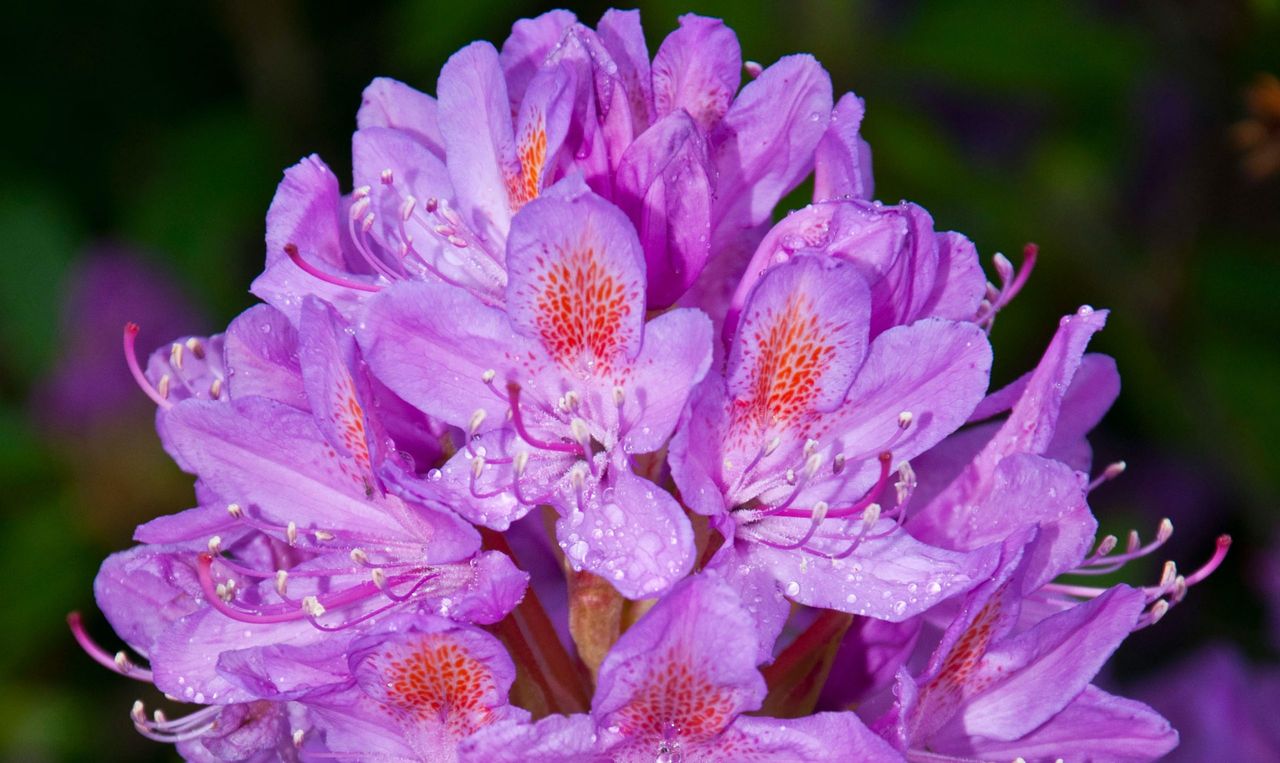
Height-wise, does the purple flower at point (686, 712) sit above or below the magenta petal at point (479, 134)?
below

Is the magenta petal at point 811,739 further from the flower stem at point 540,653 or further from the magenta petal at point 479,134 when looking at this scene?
the magenta petal at point 479,134

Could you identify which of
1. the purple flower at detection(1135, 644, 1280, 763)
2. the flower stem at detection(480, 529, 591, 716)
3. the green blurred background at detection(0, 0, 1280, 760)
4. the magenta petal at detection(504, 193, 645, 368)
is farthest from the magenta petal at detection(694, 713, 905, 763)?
the green blurred background at detection(0, 0, 1280, 760)

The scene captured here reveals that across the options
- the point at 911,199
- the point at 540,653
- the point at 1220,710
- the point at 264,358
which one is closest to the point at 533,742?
the point at 540,653

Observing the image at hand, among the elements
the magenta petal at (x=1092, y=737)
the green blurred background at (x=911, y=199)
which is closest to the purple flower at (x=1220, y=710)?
the green blurred background at (x=911, y=199)

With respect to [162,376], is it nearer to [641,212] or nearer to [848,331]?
[641,212]

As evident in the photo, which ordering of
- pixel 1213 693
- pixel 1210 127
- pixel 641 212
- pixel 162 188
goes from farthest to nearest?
pixel 162 188
pixel 1210 127
pixel 1213 693
pixel 641 212

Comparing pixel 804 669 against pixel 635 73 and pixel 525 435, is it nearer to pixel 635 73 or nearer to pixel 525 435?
pixel 525 435

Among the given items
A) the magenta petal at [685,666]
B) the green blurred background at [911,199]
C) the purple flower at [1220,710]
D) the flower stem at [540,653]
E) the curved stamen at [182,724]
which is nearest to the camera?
the magenta petal at [685,666]

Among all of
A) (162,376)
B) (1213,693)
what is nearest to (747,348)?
(162,376)
